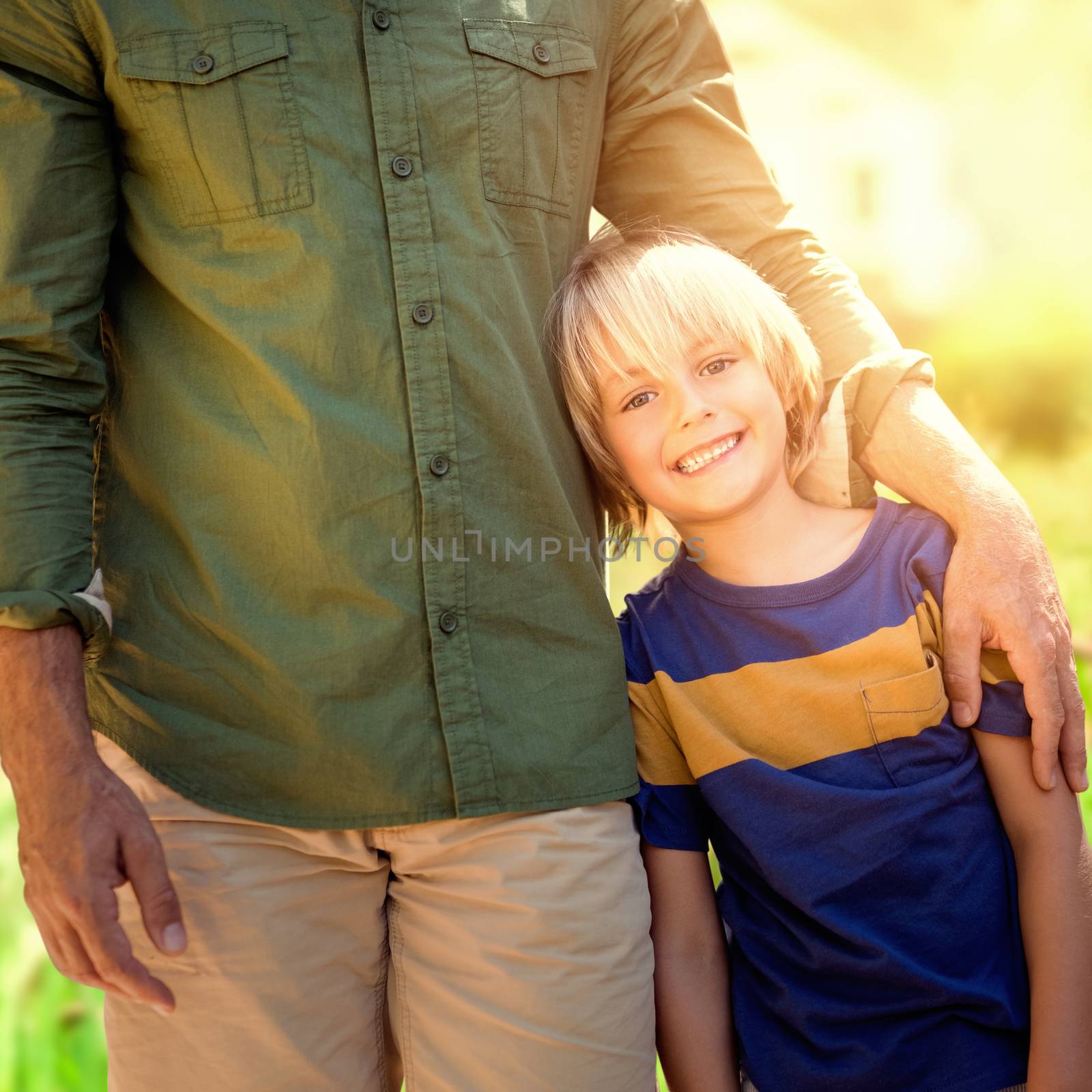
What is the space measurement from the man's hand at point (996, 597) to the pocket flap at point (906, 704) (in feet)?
0.08

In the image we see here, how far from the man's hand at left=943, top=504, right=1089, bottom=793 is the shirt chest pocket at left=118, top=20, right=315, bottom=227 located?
39.8 inches

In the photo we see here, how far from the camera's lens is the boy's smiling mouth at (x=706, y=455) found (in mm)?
1580

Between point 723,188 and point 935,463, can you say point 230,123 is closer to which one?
point 723,188

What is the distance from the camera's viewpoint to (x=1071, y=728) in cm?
144

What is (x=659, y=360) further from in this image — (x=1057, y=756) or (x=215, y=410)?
(x=1057, y=756)

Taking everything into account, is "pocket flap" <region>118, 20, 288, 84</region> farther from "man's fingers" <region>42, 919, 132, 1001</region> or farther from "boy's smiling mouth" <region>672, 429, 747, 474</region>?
"man's fingers" <region>42, 919, 132, 1001</region>

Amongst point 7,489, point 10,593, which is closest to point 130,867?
point 10,593

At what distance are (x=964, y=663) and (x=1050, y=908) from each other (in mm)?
339

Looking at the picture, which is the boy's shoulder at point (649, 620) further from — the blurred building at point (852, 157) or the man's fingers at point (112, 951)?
the blurred building at point (852, 157)

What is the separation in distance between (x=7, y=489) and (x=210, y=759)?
40 cm

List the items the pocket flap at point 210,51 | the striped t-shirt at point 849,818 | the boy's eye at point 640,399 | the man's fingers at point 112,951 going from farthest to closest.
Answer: the boy's eye at point 640,399 < the striped t-shirt at point 849,818 < the pocket flap at point 210,51 < the man's fingers at point 112,951

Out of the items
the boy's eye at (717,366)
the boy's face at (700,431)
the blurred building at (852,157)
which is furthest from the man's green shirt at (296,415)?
the blurred building at (852,157)

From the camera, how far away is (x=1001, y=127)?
407 centimetres

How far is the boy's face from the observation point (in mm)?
1566
